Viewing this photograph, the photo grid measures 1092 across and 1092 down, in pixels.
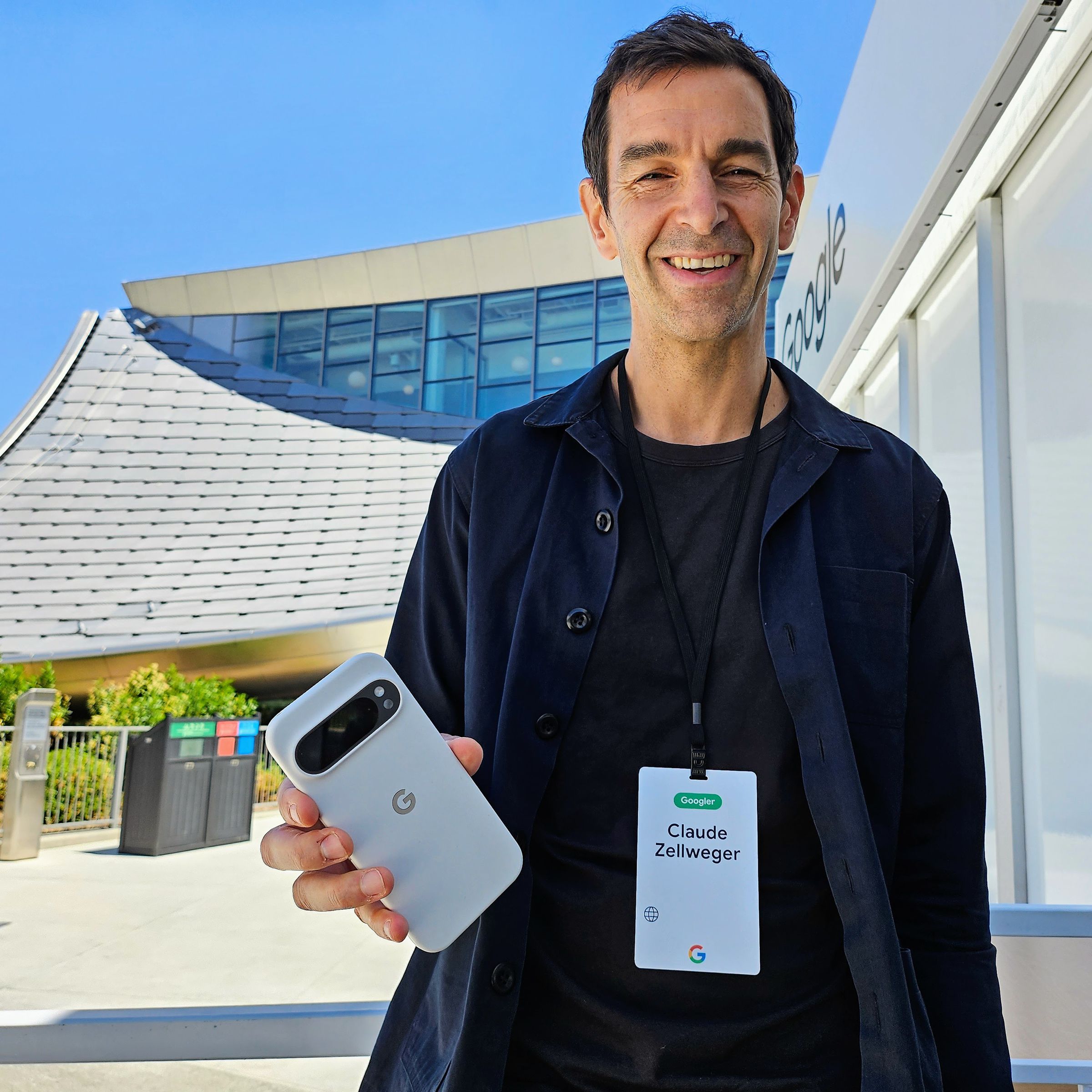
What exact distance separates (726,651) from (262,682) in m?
20.1

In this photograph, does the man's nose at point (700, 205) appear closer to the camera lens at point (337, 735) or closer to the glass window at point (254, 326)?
the camera lens at point (337, 735)

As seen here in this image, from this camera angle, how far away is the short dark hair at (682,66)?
1.37 metres

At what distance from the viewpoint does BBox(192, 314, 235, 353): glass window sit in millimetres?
28094

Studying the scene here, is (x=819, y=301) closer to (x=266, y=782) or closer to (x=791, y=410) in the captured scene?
(x=791, y=410)

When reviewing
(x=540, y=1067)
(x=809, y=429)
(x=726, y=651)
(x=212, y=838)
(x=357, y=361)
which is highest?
(x=357, y=361)

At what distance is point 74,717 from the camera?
18.8 m

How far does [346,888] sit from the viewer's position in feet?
3.24

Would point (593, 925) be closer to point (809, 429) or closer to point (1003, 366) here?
point (809, 429)

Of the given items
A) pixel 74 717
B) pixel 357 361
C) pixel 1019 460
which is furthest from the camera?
pixel 357 361

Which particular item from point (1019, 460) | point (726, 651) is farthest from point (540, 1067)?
point (1019, 460)

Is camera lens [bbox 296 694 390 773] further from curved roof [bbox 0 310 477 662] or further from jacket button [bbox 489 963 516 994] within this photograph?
curved roof [bbox 0 310 477 662]

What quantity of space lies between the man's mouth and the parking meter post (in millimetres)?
9032

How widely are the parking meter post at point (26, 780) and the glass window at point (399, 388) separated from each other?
17.6 meters

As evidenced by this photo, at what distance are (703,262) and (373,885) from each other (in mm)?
918
